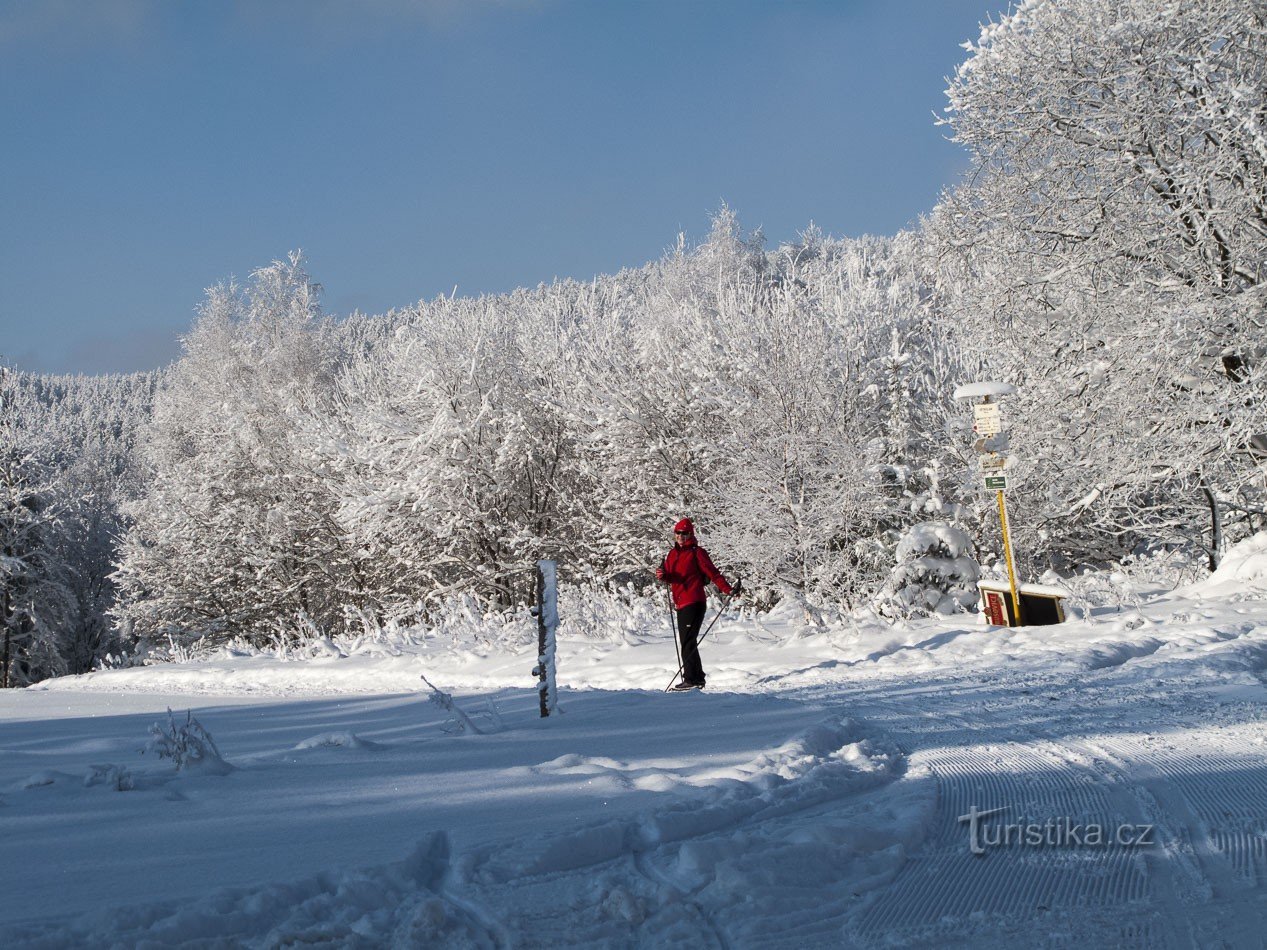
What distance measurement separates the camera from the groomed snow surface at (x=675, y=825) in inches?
107

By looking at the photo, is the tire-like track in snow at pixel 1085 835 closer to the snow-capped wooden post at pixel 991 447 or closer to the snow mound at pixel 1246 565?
the snow-capped wooden post at pixel 991 447

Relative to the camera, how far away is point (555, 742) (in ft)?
17.4

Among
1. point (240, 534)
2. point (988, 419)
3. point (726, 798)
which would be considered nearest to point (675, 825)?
point (726, 798)

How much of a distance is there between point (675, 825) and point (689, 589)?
17.9 feet

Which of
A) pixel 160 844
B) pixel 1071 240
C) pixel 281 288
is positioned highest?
pixel 281 288

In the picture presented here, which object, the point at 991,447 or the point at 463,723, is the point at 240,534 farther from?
the point at 463,723

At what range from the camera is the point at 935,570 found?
14.9 m

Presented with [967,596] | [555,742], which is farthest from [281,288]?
[555,742]

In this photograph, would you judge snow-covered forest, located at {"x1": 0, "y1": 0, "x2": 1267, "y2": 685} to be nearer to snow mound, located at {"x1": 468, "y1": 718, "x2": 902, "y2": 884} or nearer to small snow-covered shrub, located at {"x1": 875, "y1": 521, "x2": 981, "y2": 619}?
small snow-covered shrub, located at {"x1": 875, "y1": 521, "x2": 981, "y2": 619}

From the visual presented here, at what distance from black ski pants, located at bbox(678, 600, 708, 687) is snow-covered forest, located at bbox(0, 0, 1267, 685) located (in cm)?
373

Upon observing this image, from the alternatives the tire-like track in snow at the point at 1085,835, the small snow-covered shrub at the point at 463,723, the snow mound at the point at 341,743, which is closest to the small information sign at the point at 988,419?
the tire-like track in snow at the point at 1085,835

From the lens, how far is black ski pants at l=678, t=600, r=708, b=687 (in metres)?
8.73

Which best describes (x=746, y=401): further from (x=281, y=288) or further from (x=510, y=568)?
(x=281, y=288)

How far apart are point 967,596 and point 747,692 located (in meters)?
8.51
